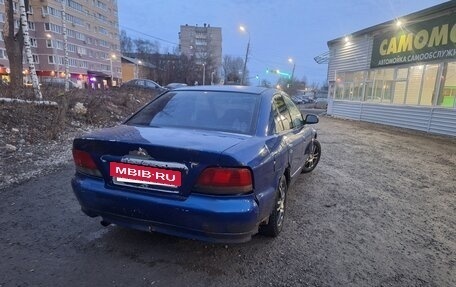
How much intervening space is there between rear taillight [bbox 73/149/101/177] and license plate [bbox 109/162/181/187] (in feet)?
0.67

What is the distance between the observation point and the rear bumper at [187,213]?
7.67 ft

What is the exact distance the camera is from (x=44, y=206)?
3.83 metres

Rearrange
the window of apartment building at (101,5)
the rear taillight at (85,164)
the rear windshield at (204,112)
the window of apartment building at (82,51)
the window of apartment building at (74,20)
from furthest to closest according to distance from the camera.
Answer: the window of apartment building at (101,5) → the window of apartment building at (82,51) → the window of apartment building at (74,20) → the rear windshield at (204,112) → the rear taillight at (85,164)

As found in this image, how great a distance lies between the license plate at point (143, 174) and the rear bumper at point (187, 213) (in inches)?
4.5

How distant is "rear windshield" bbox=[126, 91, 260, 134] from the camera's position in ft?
10.1

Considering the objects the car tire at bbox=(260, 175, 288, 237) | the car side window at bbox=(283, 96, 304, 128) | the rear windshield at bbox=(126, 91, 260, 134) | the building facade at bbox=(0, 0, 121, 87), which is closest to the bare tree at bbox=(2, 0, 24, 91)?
the rear windshield at bbox=(126, 91, 260, 134)

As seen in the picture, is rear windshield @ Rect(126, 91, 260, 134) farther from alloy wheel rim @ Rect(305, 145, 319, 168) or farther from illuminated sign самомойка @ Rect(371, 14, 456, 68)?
illuminated sign самомойка @ Rect(371, 14, 456, 68)

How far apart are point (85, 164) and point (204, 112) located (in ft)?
4.08

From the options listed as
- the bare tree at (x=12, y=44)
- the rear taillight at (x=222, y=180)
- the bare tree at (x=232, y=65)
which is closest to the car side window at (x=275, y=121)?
the rear taillight at (x=222, y=180)

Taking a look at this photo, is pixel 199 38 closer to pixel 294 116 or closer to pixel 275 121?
pixel 294 116

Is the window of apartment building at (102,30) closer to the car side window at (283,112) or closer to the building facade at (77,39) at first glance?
the building facade at (77,39)

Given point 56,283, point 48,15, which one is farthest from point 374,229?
point 48,15

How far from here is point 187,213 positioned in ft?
7.72

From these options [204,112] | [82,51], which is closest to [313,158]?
[204,112]
